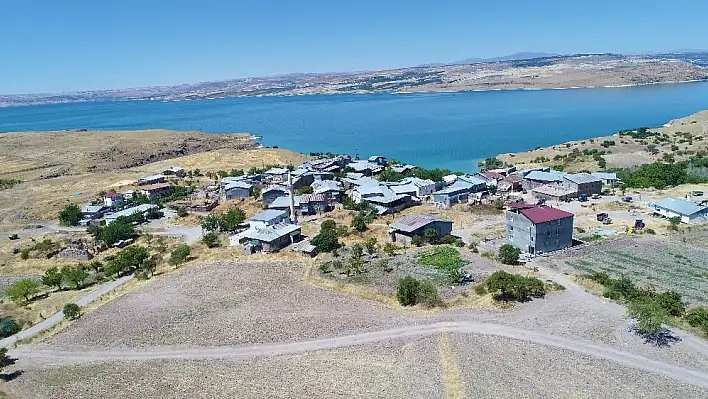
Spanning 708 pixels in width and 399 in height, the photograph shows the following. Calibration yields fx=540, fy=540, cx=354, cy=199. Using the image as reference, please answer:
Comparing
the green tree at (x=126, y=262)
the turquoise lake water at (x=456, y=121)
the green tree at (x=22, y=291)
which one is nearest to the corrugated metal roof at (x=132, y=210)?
the green tree at (x=126, y=262)

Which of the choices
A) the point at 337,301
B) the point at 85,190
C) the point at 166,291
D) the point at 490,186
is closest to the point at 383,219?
the point at 490,186

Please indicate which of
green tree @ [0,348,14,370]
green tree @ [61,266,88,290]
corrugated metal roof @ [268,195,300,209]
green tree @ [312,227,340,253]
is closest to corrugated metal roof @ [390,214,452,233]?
green tree @ [312,227,340,253]

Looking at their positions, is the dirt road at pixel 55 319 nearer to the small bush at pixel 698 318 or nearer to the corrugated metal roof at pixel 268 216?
the corrugated metal roof at pixel 268 216

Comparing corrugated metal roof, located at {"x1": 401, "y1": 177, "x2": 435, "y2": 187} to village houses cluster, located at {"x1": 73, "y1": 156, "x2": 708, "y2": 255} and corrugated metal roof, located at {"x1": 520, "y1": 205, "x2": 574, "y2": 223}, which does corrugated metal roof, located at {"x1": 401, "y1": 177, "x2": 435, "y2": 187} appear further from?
corrugated metal roof, located at {"x1": 520, "y1": 205, "x2": 574, "y2": 223}

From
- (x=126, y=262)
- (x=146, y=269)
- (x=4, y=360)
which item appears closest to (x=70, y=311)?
(x=4, y=360)

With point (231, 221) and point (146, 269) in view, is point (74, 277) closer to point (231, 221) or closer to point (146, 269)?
point (146, 269)
